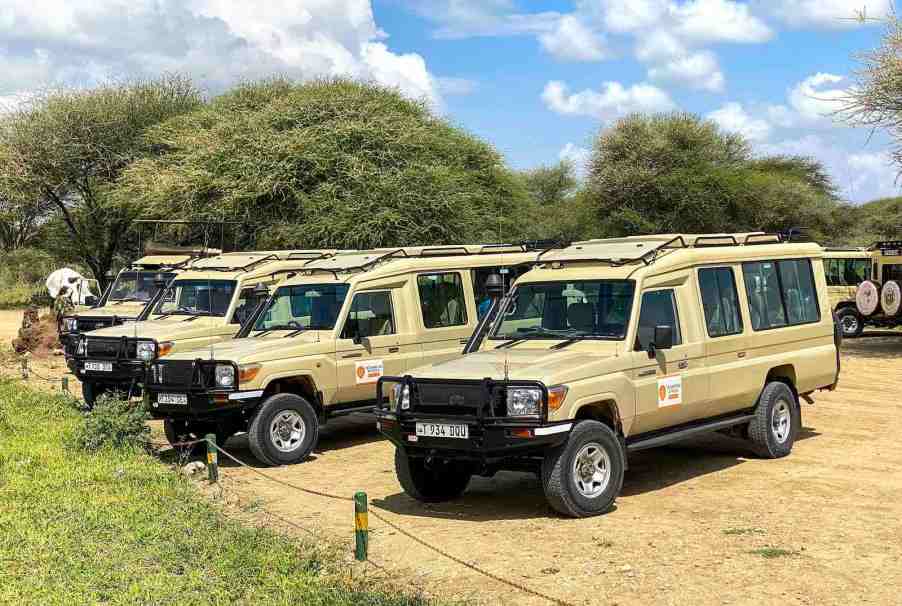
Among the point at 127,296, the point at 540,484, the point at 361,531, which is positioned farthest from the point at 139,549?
the point at 127,296

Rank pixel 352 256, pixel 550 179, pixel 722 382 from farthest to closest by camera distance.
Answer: pixel 550 179 → pixel 352 256 → pixel 722 382

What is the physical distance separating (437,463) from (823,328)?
191 inches

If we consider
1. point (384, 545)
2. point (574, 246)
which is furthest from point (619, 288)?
point (384, 545)

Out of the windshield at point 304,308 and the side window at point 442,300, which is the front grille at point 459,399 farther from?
the side window at point 442,300

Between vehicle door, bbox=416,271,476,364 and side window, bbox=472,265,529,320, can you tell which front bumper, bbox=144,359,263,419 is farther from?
side window, bbox=472,265,529,320

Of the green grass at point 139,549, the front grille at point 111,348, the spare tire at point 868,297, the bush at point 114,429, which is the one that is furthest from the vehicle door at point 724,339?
the spare tire at point 868,297

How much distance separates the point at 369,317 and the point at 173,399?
2.36 meters

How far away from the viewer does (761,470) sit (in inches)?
429

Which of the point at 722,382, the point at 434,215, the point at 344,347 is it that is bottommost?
the point at 722,382

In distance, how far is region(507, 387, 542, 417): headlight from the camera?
28.3ft

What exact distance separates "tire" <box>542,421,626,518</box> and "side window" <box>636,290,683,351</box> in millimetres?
956

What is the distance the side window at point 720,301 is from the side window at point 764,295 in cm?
26

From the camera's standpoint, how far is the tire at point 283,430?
38.4 feet

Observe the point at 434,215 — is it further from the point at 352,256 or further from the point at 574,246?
the point at 574,246
